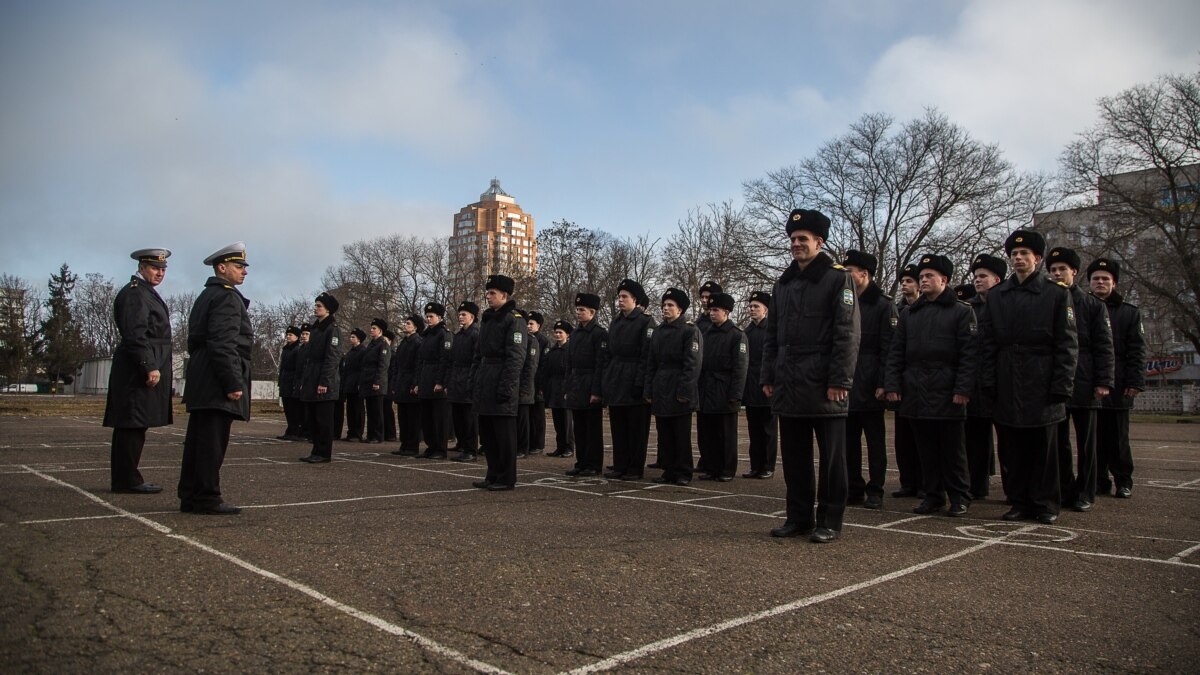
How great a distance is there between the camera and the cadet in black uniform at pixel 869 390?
25.6 ft

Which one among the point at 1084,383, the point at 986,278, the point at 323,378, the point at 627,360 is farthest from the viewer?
the point at 323,378

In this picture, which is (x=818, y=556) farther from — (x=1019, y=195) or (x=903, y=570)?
(x=1019, y=195)

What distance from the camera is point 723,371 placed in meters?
10.2

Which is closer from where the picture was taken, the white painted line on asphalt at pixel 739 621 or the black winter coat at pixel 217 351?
the white painted line on asphalt at pixel 739 621

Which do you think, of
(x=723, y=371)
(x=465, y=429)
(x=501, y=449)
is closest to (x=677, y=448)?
(x=723, y=371)

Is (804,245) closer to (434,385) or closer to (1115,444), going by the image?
(1115,444)

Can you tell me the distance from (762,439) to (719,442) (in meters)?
0.78

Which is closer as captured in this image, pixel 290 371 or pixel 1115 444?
pixel 1115 444

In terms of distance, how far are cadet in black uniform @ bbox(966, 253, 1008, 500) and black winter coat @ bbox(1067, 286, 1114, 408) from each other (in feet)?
2.37

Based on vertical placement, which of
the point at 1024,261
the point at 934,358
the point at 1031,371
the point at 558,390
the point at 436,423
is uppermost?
the point at 1024,261

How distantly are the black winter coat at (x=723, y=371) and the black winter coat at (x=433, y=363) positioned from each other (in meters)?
4.55

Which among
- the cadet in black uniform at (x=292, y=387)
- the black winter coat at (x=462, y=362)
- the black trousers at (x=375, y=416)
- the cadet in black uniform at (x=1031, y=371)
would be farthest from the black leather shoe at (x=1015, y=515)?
the cadet in black uniform at (x=292, y=387)

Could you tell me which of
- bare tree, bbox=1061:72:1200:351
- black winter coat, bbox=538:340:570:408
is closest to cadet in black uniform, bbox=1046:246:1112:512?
black winter coat, bbox=538:340:570:408

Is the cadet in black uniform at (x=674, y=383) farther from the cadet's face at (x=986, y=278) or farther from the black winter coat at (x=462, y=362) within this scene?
the cadet's face at (x=986, y=278)
